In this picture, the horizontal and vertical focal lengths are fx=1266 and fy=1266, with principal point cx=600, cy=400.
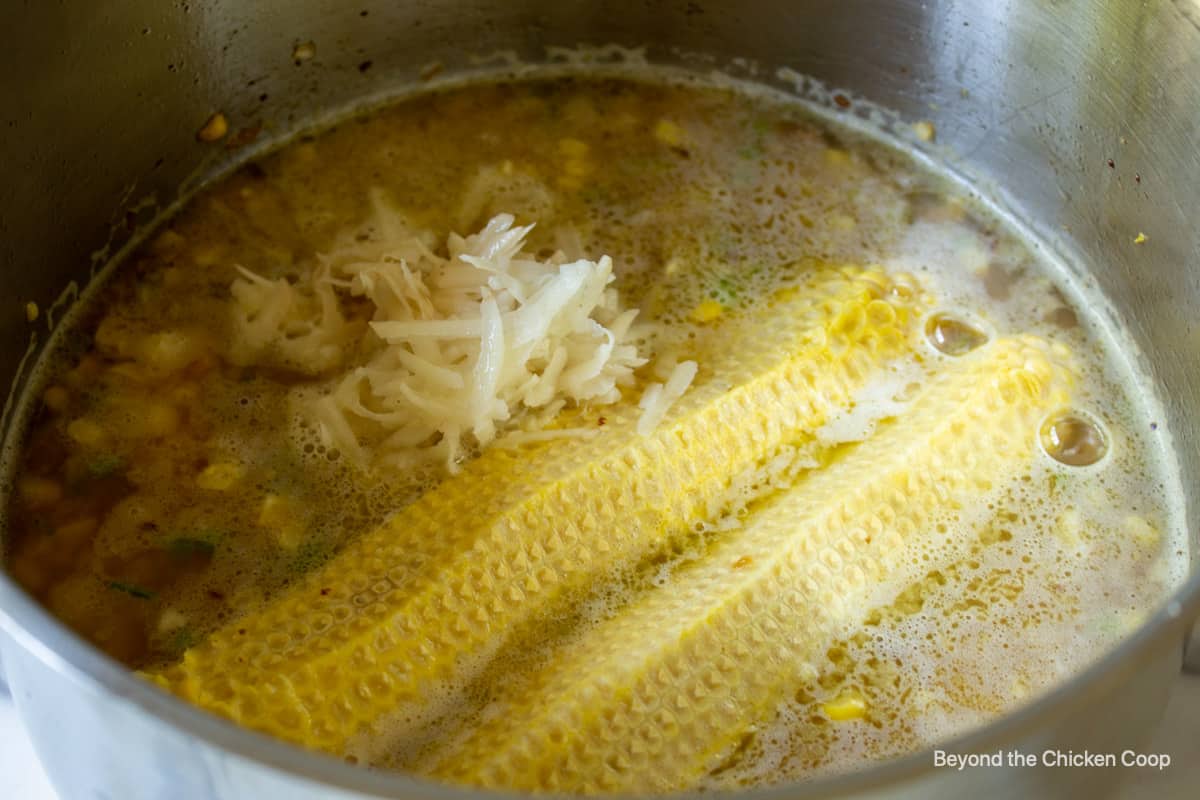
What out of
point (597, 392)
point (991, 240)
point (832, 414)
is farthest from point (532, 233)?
point (991, 240)

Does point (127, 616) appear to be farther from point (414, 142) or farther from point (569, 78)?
point (569, 78)

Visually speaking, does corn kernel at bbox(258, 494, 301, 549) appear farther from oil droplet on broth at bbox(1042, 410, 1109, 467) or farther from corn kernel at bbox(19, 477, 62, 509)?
oil droplet on broth at bbox(1042, 410, 1109, 467)

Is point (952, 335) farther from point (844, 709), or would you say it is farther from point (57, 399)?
point (57, 399)

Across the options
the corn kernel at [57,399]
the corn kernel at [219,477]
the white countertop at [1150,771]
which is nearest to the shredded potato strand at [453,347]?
the corn kernel at [219,477]

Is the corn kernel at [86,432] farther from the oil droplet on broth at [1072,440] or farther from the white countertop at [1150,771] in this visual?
the oil droplet on broth at [1072,440]

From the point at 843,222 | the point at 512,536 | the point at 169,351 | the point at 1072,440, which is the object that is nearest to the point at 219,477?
the point at 169,351

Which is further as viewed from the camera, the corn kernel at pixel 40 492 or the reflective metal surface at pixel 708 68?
the reflective metal surface at pixel 708 68
